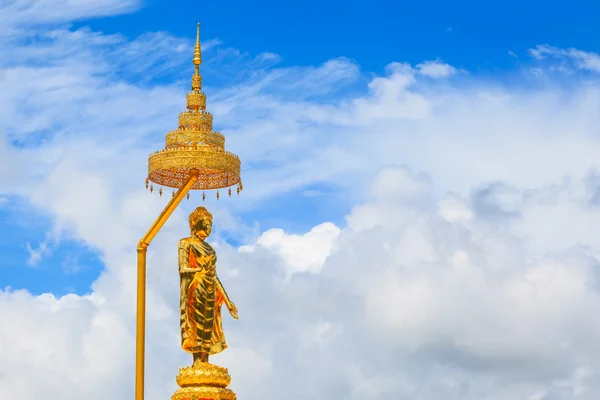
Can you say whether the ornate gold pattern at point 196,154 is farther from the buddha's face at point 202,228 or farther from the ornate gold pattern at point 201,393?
the ornate gold pattern at point 201,393

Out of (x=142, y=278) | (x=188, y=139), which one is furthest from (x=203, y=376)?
(x=188, y=139)

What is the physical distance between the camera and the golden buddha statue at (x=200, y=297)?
86.7ft

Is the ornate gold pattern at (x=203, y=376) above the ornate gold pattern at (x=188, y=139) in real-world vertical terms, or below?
below

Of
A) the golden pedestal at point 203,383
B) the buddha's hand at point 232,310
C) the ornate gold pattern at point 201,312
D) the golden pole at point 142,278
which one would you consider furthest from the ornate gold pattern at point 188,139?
the golden pedestal at point 203,383

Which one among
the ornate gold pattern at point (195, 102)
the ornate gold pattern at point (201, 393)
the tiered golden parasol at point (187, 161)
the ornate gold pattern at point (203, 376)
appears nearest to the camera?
the ornate gold pattern at point (201, 393)

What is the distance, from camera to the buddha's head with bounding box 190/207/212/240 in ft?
88.4

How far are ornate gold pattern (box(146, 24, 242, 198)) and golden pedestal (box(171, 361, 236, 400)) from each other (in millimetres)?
3970

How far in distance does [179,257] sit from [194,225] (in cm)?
72

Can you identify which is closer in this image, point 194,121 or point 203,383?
point 203,383

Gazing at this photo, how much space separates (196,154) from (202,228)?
151 cm

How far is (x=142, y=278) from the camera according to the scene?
27.0 meters

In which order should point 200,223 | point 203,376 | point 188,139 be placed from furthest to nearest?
point 188,139
point 200,223
point 203,376

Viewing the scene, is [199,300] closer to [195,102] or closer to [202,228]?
[202,228]

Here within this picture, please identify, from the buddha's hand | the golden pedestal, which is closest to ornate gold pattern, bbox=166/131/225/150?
the buddha's hand
